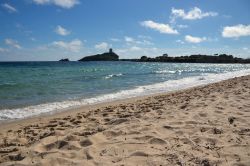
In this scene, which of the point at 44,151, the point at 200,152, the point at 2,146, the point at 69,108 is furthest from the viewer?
the point at 69,108

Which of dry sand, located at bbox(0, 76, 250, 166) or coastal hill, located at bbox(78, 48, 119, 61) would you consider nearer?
dry sand, located at bbox(0, 76, 250, 166)

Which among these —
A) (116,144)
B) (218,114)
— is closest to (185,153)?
(116,144)

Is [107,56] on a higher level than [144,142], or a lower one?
higher

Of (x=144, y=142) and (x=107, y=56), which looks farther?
(x=107, y=56)

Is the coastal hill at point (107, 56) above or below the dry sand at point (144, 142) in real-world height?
above

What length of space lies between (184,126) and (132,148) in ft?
5.06

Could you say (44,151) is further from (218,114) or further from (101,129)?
(218,114)

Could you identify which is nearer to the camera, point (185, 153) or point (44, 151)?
point (185, 153)

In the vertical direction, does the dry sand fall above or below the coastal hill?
below

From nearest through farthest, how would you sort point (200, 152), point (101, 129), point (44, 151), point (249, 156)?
point (249, 156)
point (200, 152)
point (44, 151)
point (101, 129)

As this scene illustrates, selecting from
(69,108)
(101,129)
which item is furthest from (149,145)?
(69,108)

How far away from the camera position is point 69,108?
10.4 metres

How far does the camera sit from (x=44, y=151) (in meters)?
4.55

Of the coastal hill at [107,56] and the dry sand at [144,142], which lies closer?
the dry sand at [144,142]
